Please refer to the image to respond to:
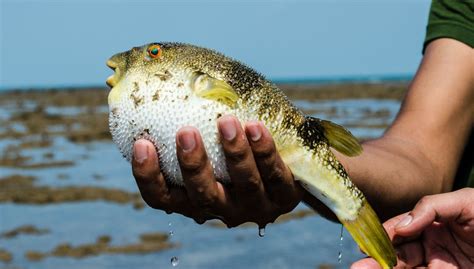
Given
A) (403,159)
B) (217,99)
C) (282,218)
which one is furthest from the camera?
(282,218)

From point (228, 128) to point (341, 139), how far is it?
0.56 meters

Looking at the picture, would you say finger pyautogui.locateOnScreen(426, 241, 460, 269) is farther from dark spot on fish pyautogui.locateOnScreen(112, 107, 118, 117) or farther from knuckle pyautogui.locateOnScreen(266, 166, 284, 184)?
dark spot on fish pyautogui.locateOnScreen(112, 107, 118, 117)

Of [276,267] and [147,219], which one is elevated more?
[276,267]

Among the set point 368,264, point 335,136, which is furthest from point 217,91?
point 368,264

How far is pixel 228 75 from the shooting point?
289cm

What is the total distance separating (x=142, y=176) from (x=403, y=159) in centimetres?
166


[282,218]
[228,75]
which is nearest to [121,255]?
[282,218]

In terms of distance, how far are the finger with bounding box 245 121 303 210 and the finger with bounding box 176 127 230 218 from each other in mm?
210

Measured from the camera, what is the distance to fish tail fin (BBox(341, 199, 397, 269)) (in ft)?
9.35

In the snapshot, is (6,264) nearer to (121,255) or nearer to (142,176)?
(121,255)

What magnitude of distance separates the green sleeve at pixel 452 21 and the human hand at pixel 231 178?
5.81 ft

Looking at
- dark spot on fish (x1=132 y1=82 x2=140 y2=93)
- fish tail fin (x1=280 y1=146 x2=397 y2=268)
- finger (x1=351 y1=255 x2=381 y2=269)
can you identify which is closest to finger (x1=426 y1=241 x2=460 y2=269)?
finger (x1=351 y1=255 x2=381 y2=269)

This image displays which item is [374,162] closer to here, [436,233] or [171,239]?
[436,233]

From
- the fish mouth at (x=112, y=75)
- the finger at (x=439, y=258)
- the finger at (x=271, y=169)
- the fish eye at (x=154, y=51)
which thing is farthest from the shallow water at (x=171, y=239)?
the fish eye at (x=154, y=51)
